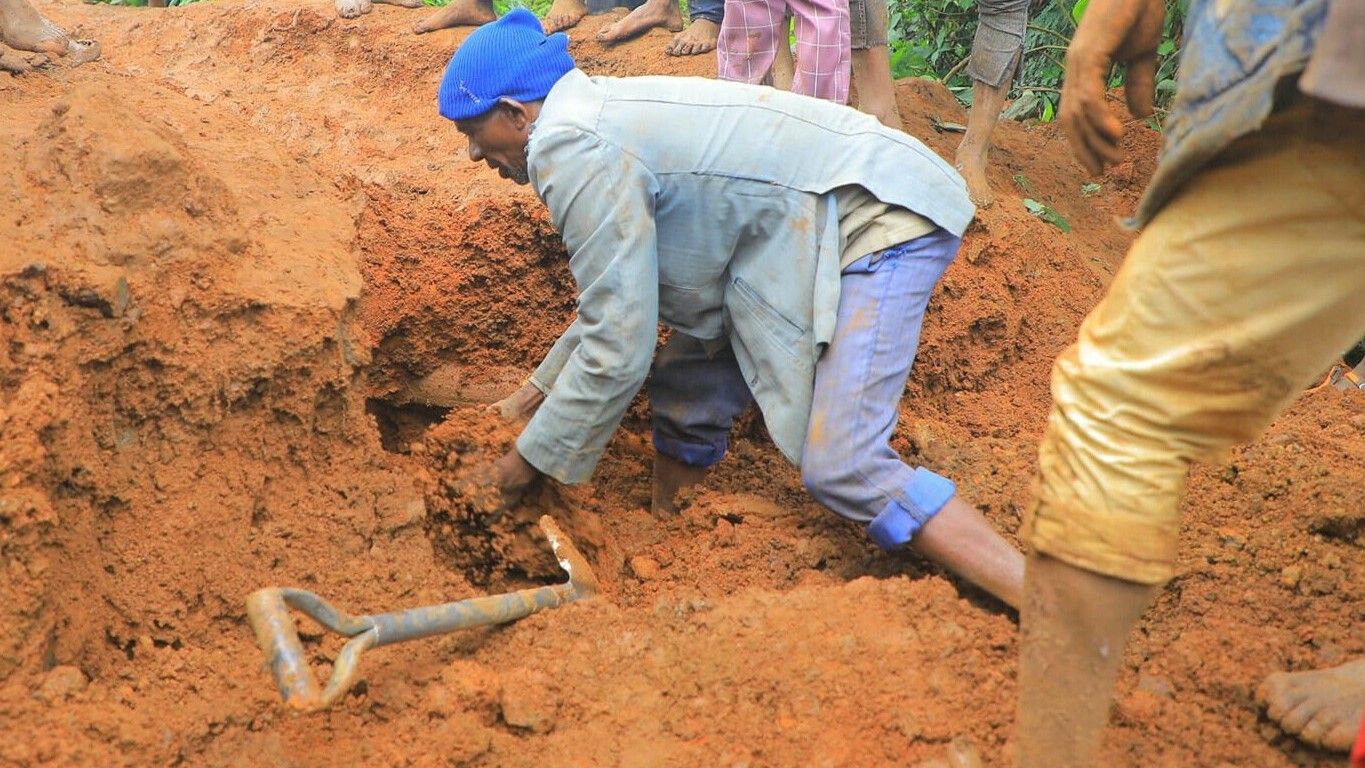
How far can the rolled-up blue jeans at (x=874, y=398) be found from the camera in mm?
2594

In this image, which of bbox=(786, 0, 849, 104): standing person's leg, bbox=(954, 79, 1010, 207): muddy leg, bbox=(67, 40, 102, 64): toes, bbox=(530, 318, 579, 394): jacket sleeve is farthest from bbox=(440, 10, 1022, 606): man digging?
bbox=(67, 40, 102, 64): toes

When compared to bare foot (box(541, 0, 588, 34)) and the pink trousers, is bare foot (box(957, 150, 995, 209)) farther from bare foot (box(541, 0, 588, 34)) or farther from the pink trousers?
bare foot (box(541, 0, 588, 34))

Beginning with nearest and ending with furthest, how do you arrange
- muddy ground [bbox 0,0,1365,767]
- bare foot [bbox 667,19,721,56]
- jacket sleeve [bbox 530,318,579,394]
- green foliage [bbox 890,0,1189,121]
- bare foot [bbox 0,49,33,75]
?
1. muddy ground [bbox 0,0,1365,767]
2. jacket sleeve [bbox 530,318,579,394]
3. bare foot [bbox 0,49,33,75]
4. bare foot [bbox 667,19,721,56]
5. green foliage [bbox 890,0,1189,121]

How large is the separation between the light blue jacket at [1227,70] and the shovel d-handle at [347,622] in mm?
1463

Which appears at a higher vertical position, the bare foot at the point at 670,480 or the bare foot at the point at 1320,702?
the bare foot at the point at 1320,702

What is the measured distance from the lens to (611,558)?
319cm

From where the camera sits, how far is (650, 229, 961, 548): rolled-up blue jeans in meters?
2.59

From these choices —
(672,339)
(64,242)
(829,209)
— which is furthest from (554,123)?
(64,242)

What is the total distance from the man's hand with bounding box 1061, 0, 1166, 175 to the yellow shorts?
0.27 metres

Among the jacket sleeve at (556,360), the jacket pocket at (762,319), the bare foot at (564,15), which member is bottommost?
the bare foot at (564,15)

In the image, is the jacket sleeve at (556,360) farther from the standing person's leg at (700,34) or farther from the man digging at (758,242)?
the standing person's leg at (700,34)

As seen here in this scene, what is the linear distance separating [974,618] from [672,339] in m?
1.22

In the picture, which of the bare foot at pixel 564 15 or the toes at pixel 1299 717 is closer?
the toes at pixel 1299 717

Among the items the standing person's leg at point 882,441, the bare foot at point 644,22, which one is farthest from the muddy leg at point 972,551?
the bare foot at point 644,22
